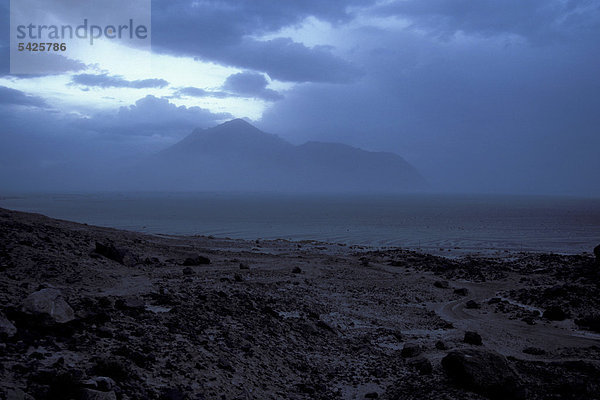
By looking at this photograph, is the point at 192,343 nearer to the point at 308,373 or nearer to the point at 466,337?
the point at 308,373

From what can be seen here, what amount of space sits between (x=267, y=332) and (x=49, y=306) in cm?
506

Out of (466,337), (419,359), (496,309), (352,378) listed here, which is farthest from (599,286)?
(352,378)

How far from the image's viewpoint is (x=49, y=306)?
23.4 ft

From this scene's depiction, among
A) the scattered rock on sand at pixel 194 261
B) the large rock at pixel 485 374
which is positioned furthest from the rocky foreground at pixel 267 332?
the scattered rock on sand at pixel 194 261

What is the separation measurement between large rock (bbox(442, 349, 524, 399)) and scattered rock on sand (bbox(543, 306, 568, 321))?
918cm

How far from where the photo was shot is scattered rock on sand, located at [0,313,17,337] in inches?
244

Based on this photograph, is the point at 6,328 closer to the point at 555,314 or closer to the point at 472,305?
the point at 472,305

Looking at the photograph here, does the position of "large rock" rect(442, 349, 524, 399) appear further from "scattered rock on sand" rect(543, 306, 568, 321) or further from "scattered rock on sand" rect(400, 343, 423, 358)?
"scattered rock on sand" rect(543, 306, 568, 321)

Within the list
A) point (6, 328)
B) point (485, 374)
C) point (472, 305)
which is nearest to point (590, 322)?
point (472, 305)

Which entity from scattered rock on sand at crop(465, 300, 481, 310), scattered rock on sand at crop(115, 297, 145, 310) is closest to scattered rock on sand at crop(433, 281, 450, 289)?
scattered rock on sand at crop(465, 300, 481, 310)

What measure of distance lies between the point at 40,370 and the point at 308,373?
5297mm

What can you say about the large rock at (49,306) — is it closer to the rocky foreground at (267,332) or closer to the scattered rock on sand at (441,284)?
the rocky foreground at (267,332)

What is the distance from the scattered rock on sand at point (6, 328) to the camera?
6.20 m

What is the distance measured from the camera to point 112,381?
5.78 meters
